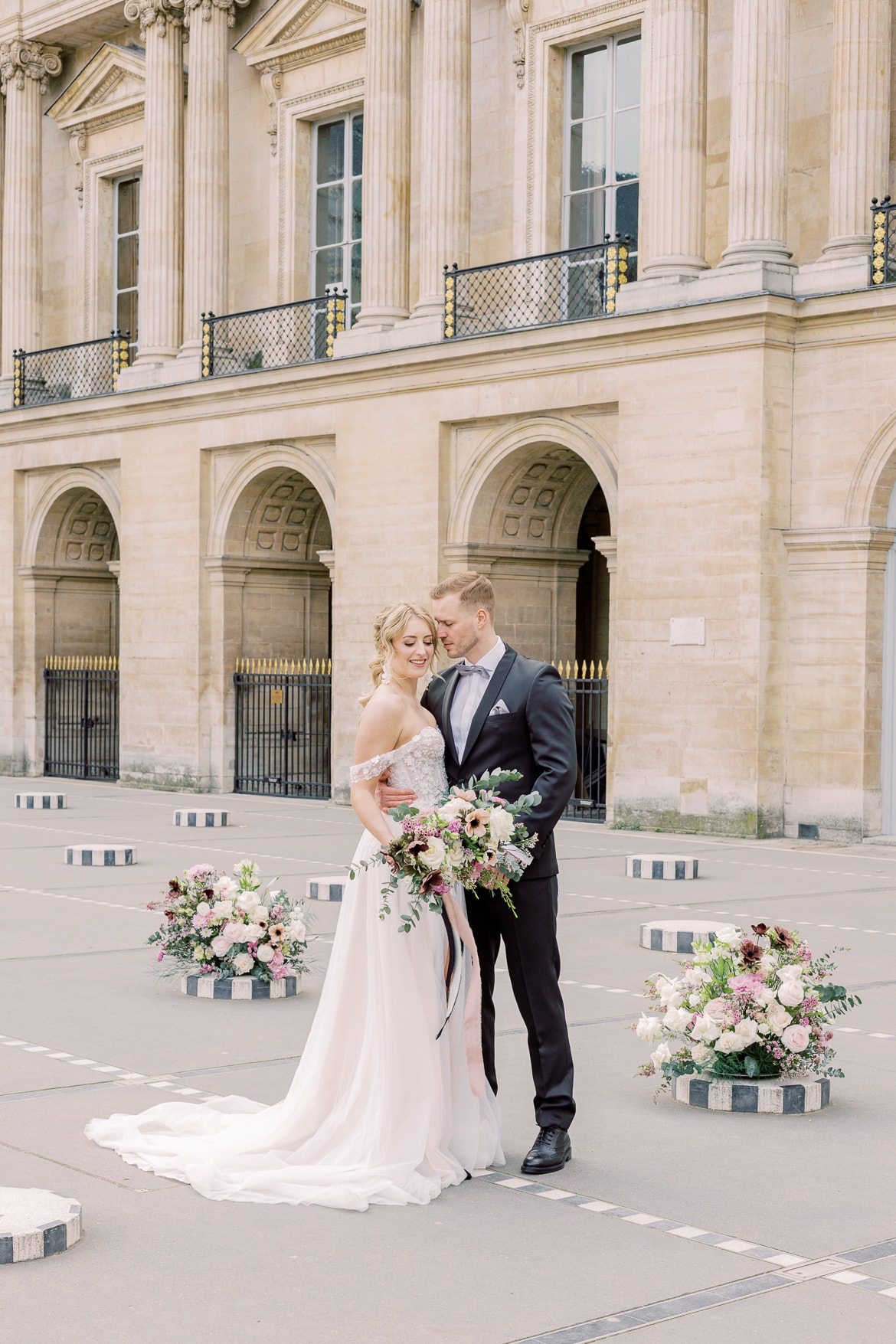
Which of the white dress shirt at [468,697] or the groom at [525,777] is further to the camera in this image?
the white dress shirt at [468,697]

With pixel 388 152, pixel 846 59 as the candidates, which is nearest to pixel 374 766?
pixel 846 59

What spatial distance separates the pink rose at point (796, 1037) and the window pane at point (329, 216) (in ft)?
74.7

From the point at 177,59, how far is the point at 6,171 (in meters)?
5.27

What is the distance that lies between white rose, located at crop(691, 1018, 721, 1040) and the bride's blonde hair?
2057 millimetres

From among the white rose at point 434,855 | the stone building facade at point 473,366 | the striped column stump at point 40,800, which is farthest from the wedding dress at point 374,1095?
the striped column stump at point 40,800

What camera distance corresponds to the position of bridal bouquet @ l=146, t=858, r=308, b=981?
10195 millimetres

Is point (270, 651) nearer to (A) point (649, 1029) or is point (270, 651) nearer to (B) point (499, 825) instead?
(A) point (649, 1029)

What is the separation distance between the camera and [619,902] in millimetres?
14367

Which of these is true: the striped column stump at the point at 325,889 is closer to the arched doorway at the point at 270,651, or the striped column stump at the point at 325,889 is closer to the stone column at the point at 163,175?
the arched doorway at the point at 270,651

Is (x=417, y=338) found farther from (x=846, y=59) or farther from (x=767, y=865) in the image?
(x=767, y=865)

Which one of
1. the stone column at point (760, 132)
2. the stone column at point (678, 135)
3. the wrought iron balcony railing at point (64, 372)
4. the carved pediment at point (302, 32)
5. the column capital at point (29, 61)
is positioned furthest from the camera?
the column capital at point (29, 61)

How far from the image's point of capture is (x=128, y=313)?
32.8 meters

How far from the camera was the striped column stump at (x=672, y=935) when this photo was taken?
11.8 m

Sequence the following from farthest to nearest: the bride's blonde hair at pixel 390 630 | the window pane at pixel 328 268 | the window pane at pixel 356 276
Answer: the window pane at pixel 328 268, the window pane at pixel 356 276, the bride's blonde hair at pixel 390 630
